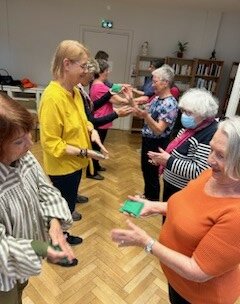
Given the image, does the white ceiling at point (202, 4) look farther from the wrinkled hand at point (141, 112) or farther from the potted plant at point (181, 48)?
the wrinkled hand at point (141, 112)

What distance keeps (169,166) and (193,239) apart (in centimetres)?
79

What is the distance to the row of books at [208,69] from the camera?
208 inches

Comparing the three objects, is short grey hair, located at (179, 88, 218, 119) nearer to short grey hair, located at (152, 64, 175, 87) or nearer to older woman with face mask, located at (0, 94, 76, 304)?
short grey hair, located at (152, 64, 175, 87)

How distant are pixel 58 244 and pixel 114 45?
16.7ft

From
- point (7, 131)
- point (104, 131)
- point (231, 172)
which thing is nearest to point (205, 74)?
point (104, 131)

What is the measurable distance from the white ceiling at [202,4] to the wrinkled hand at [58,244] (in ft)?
15.2

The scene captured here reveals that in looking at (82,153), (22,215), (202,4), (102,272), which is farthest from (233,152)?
(202,4)

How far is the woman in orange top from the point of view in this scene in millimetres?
862

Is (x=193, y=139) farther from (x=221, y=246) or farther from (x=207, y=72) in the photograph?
(x=207, y=72)

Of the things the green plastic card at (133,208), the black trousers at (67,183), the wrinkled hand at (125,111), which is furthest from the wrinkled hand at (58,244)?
the wrinkled hand at (125,111)

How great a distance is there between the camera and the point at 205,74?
17.5 ft

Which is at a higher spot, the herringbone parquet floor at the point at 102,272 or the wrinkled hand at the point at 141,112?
the wrinkled hand at the point at 141,112

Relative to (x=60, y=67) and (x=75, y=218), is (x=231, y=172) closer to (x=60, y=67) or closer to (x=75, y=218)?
(x=60, y=67)

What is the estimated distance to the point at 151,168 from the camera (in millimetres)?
2701
